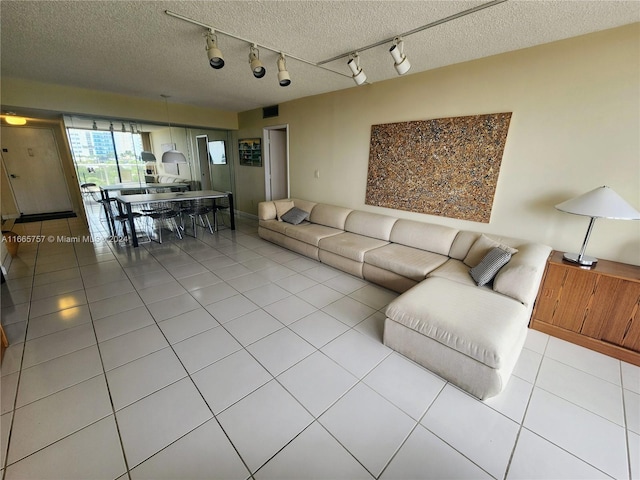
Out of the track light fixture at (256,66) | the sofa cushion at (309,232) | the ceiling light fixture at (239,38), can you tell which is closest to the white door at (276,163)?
the sofa cushion at (309,232)

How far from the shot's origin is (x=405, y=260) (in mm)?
2859

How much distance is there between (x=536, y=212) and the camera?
256cm

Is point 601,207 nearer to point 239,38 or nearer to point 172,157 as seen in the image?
point 239,38

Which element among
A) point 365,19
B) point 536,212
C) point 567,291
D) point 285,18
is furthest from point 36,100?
point 567,291

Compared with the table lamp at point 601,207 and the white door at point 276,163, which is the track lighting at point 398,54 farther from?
the white door at point 276,163

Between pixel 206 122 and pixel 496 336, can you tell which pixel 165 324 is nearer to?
pixel 496 336

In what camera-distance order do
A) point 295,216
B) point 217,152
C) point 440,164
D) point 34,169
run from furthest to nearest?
point 217,152 → point 34,169 → point 295,216 → point 440,164

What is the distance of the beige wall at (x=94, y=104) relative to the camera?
142 inches

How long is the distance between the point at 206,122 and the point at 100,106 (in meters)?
1.86

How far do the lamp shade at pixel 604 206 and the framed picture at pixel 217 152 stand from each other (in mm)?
6722

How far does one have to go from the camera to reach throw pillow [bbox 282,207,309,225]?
435cm

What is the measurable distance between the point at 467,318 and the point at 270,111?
517cm

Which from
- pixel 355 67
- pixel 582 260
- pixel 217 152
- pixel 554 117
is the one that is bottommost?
pixel 582 260

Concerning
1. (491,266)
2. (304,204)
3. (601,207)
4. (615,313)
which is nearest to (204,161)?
(304,204)
